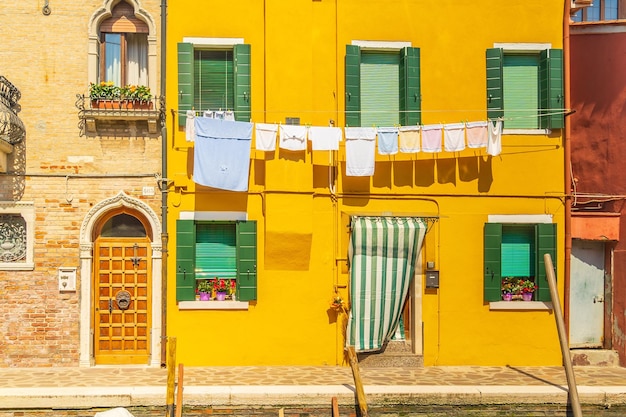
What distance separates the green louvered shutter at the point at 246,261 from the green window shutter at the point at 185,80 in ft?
7.08

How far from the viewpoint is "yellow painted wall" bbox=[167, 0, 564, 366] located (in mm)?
10641

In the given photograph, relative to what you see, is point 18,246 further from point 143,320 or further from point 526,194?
point 526,194

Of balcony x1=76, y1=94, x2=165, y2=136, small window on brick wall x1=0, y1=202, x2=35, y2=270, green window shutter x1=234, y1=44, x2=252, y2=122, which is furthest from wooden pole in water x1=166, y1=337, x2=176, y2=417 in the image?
green window shutter x1=234, y1=44, x2=252, y2=122

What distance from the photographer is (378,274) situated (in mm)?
10688

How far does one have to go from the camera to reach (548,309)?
434 inches

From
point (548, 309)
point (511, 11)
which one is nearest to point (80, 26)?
point (511, 11)

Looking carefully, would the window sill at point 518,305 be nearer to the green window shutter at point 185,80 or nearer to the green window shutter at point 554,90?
the green window shutter at point 554,90

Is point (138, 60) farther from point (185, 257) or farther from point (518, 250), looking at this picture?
point (518, 250)

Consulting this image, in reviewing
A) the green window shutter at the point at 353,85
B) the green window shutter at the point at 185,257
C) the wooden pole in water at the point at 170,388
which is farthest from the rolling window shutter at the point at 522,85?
the wooden pole in water at the point at 170,388

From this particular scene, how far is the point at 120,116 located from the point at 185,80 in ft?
4.19

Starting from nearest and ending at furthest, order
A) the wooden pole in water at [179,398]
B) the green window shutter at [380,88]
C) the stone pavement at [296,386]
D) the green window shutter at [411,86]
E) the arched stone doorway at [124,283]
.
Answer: the wooden pole in water at [179,398] → the stone pavement at [296,386] → the arched stone doorway at [124,283] → the green window shutter at [411,86] → the green window shutter at [380,88]

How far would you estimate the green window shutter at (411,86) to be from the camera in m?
10.8

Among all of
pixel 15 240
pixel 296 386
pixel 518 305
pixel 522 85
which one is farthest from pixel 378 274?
pixel 15 240

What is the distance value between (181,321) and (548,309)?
6617 millimetres
